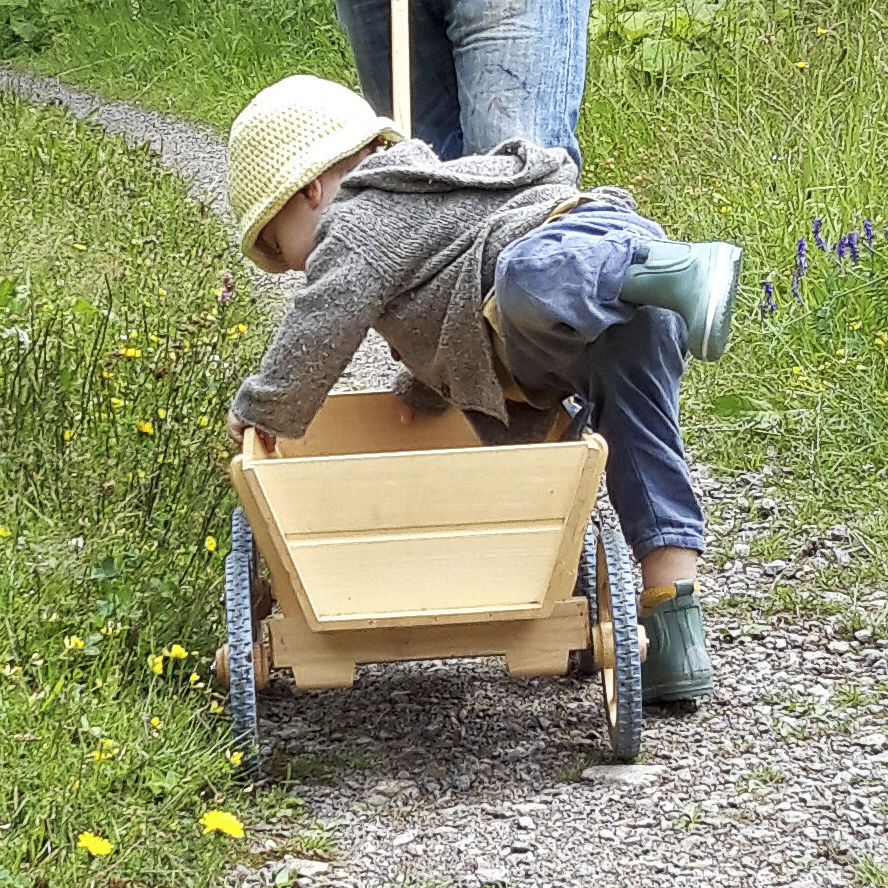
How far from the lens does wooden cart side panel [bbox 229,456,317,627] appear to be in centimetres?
241

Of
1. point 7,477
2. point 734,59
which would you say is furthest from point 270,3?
point 7,477

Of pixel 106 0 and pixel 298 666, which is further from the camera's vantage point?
pixel 106 0

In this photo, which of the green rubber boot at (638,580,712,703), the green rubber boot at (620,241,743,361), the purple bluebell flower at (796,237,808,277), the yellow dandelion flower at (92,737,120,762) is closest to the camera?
the yellow dandelion flower at (92,737,120,762)

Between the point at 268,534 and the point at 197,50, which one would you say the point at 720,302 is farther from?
the point at 197,50

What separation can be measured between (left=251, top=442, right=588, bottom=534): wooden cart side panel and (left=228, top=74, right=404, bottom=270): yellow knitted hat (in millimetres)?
634

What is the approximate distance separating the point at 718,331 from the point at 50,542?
1.34 meters

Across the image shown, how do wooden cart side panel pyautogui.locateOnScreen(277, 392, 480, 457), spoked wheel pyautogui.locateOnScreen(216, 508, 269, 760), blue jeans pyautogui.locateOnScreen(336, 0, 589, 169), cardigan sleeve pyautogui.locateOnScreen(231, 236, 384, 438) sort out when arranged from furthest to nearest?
blue jeans pyautogui.locateOnScreen(336, 0, 589, 169) → wooden cart side panel pyautogui.locateOnScreen(277, 392, 480, 457) → cardigan sleeve pyautogui.locateOnScreen(231, 236, 384, 438) → spoked wheel pyautogui.locateOnScreen(216, 508, 269, 760)

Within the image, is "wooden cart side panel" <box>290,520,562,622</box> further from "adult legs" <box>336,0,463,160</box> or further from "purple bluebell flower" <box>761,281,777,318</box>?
"purple bluebell flower" <box>761,281,777,318</box>

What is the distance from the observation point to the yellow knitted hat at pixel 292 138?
110 inches

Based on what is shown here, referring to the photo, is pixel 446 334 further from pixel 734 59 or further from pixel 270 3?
pixel 270 3

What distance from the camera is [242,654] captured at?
8.24 feet

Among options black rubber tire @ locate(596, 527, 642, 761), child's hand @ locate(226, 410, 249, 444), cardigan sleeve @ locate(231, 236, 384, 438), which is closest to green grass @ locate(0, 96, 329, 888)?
child's hand @ locate(226, 410, 249, 444)

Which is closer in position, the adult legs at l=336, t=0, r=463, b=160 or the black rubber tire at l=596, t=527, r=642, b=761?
the black rubber tire at l=596, t=527, r=642, b=761

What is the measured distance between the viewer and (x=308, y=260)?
2.68 meters
